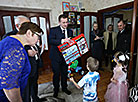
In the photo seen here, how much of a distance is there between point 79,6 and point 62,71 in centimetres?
246

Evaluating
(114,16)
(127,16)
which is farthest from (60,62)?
(127,16)

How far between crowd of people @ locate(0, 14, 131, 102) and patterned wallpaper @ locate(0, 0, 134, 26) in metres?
0.76

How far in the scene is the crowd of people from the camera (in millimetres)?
537

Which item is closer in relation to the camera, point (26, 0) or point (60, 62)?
point (60, 62)

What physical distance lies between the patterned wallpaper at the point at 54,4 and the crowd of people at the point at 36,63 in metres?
0.76

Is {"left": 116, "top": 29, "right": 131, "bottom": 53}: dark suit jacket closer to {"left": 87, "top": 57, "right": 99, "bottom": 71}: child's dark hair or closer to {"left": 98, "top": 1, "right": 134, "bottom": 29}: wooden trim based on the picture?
{"left": 98, "top": 1, "right": 134, "bottom": 29}: wooden trim

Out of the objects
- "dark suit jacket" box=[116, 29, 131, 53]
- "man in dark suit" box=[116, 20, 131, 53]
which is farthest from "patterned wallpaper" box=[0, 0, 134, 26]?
"dark suit jacket" box=[116, 29, 131, 53]

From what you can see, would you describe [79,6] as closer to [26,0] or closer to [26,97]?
[26,0]

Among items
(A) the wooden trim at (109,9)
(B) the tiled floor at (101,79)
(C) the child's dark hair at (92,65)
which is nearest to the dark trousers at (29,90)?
(C) the child's dark hair at (92,65)

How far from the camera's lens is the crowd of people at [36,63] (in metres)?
0.54

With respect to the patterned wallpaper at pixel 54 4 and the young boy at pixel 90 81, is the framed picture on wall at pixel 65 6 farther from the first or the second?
the young boy at pixel 90 81

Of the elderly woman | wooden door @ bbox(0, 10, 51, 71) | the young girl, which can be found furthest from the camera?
wooden door @ bbox(0, 10, 51, 71)

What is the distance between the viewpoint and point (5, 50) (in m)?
0.54

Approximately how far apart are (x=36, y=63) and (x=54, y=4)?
2.33 metres
